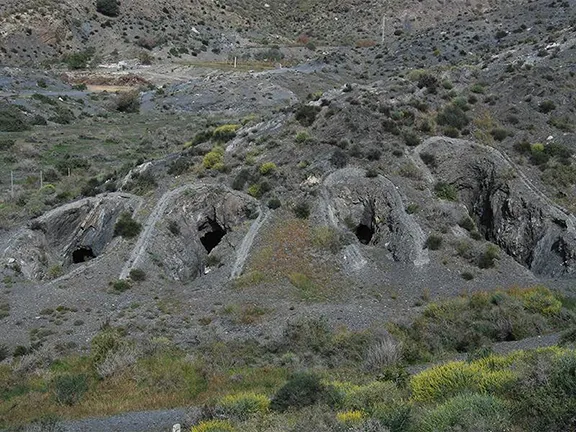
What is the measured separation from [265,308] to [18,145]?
38.6m

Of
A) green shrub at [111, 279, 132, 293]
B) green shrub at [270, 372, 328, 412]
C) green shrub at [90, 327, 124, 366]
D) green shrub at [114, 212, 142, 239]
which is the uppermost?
green shrub at [270, 372, 328, 412]

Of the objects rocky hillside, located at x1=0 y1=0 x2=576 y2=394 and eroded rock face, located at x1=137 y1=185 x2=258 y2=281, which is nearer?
rocky hillside, located at x1=0 y1=0 x2=576 y2=394

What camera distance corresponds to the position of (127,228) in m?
30.5

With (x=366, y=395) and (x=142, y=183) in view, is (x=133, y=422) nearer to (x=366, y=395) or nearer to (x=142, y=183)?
(x=366, y=395)

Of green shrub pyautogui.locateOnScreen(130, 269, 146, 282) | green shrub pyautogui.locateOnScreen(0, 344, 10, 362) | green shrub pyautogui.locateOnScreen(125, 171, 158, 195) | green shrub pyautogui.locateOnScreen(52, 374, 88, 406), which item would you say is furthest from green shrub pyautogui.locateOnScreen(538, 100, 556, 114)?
green shrub pyautogui.locateOnScreen(0, 344, 10, 362)

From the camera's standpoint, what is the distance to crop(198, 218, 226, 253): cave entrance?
108 ft

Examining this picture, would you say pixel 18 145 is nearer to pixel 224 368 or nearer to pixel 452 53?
pixel 224 368

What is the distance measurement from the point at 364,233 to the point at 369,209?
1.42 meters

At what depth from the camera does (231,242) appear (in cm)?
3017

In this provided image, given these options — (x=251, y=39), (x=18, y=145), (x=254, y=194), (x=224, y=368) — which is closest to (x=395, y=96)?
(x=254, y=194)

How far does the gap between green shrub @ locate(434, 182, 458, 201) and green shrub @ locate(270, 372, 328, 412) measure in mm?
22238

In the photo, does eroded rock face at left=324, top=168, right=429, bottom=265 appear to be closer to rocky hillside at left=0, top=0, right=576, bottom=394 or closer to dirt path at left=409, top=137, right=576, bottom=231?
rocky hillside at left=0, top=0, right=576, bottom=394

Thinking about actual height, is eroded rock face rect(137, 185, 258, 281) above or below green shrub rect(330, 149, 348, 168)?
below

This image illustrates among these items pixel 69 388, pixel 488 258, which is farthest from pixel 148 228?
pixel 488 258
